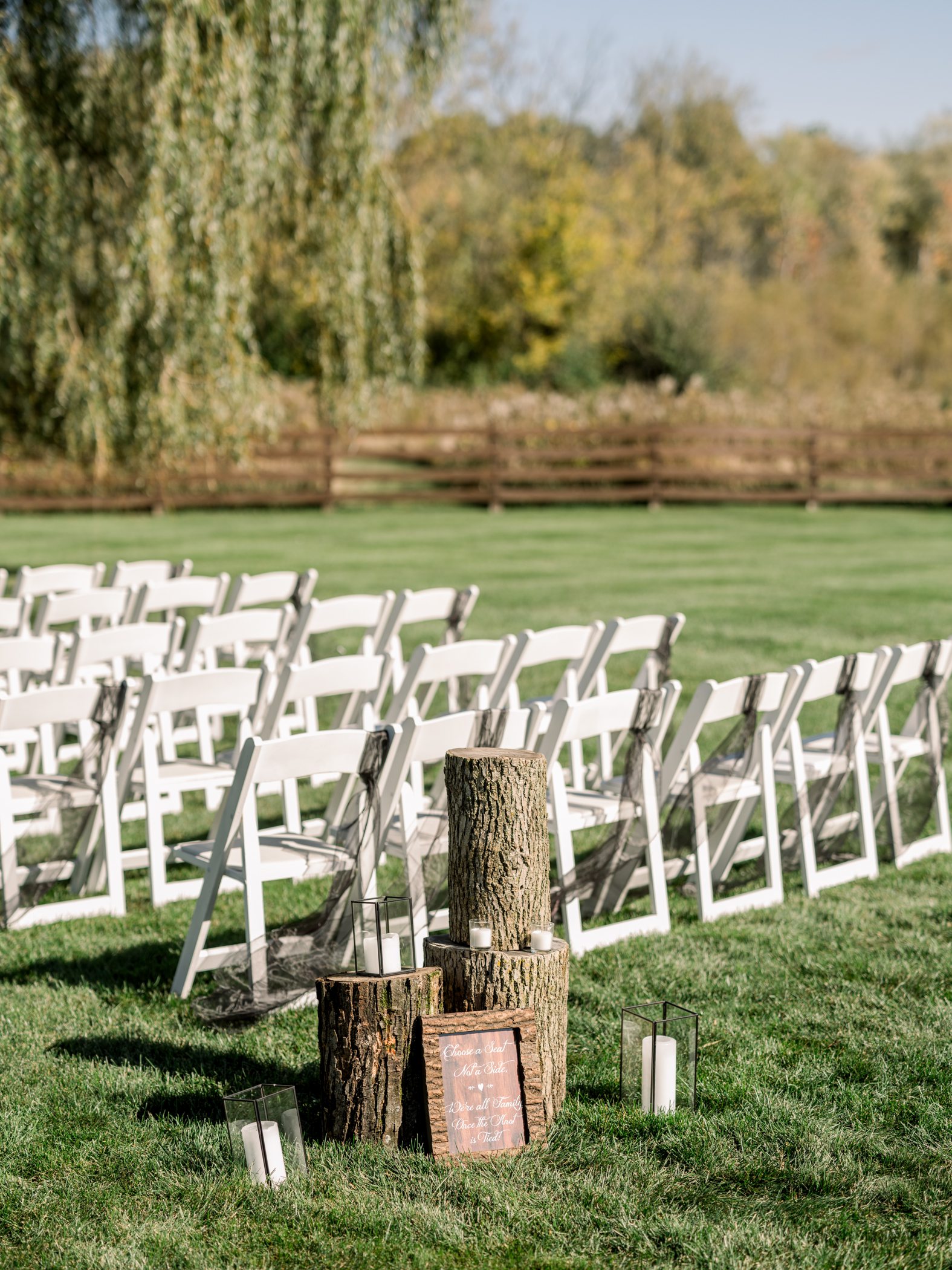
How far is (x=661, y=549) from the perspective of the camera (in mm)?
20250

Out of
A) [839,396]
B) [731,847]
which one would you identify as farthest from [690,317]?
[731,847]

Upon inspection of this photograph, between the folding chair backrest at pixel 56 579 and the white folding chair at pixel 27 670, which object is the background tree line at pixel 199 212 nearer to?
the folding chair backrest at pixel 56 579

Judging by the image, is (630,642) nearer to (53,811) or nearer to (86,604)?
(53,811)

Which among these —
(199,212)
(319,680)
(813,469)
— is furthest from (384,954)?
(813,469)

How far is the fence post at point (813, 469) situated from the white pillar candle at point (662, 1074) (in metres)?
23.9

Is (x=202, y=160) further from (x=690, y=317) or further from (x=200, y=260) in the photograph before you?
(x=690, y=317)

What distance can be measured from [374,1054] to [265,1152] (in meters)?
0.34

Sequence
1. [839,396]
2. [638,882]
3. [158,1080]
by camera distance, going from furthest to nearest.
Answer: [839,396]
[638,882]
[158,1080]

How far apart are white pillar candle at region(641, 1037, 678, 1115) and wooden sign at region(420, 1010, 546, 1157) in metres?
0.35

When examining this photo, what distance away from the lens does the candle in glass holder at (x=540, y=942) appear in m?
3.69

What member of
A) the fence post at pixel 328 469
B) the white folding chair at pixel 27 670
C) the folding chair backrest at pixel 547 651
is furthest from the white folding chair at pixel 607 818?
the fence post at pixel 328 469

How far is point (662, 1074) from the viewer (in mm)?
3775

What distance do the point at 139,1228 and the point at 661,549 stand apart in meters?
17.6

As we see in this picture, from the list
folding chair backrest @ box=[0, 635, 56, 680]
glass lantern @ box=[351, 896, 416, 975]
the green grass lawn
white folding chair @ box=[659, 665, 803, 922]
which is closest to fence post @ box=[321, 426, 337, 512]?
folding chair backrest @ box=[0, 635, 56, 680]
